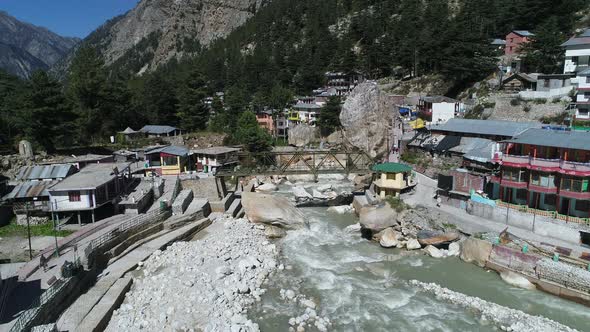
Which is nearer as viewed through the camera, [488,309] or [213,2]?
[488,309]

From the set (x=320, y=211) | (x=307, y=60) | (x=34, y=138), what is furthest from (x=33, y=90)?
(x=307, y=60)

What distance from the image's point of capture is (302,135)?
174 ft

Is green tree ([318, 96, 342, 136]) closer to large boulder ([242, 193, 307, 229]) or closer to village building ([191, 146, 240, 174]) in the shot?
village building ([191, 146, 240, 174])

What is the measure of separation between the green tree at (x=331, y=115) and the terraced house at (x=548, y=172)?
28.4m

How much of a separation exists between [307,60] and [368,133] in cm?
3032

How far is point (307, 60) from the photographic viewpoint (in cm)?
7269

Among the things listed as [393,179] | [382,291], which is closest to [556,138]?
[393,179]

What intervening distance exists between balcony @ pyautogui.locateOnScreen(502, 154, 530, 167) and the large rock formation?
2305 centimetres

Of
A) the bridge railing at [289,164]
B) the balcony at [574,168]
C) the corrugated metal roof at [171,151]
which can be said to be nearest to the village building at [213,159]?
the bridge railing at [289,164]

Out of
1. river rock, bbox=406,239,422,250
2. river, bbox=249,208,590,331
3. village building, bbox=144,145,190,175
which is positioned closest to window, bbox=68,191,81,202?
village building, bbox=144,145,190,175

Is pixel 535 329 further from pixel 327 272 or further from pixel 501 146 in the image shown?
pixel 501 146

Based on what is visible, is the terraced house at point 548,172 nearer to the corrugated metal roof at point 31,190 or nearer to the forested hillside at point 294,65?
the forested hillside at point 294,65

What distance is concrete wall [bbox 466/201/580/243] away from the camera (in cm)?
2089

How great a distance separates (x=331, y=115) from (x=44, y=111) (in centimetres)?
3278
